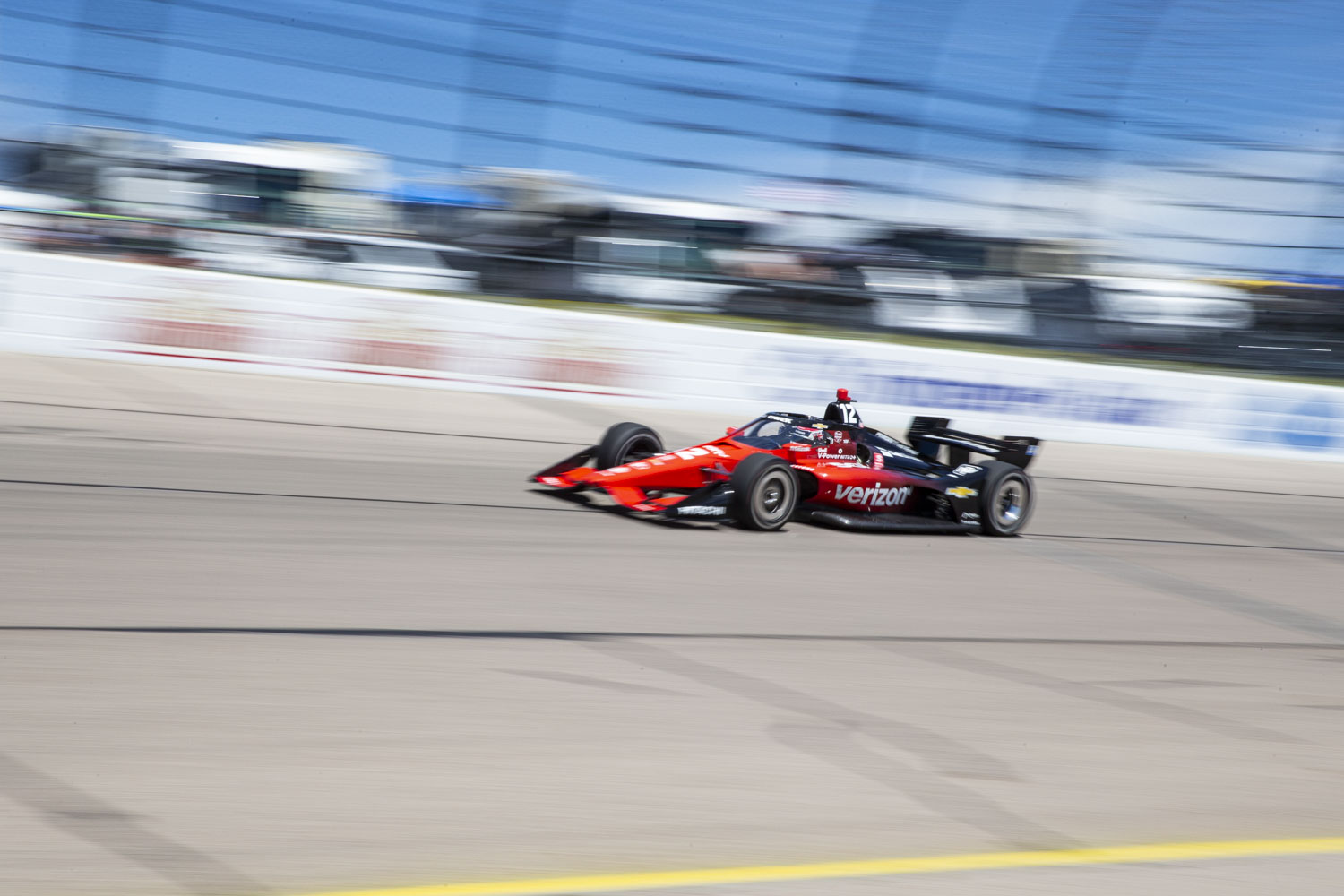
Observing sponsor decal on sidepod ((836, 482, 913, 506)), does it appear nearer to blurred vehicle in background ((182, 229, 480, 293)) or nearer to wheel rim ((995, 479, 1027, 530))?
wheel rim ((995, 479, 1027, 530))

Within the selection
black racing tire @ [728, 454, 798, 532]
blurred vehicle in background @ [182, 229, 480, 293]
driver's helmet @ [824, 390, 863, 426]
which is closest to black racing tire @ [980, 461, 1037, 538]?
driver's helmet @ [824, 390, 863, 426]

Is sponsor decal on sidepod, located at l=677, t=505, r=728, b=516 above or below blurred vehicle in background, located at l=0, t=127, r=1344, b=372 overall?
below

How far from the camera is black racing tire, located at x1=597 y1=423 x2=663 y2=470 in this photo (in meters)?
8.52

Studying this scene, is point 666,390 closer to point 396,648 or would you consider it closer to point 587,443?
point 587,443

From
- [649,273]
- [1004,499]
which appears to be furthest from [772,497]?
[649,273]

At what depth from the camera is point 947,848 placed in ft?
11.8

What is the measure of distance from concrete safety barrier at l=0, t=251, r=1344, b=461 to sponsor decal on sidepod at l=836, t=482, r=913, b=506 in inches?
223

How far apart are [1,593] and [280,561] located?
52.0 inches

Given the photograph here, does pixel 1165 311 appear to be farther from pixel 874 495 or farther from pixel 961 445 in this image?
pixel 874 495

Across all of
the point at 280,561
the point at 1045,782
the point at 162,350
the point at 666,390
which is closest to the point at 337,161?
the point at 162,350

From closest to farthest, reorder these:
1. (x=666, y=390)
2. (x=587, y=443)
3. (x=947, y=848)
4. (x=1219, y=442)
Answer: (x=947, y=848) < (x=587, y=443) < (x=666, y=390) < (x=1219, y=442)

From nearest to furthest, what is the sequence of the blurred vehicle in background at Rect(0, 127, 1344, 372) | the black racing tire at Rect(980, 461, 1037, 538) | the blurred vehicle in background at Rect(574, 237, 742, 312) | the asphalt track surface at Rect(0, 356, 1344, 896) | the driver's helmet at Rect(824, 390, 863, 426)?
the asphalt track surface at Rect(0, 356, 1344, 896) → the driver's helmet at Rect(824, 390, 863, 426) → the black racing tire at Rect(980, 461, 1037, 538) → the blurred vehicle in background at Rect(0, 127, 1344, 372) → the blurred vehicle in background at Rect(574, 237, 742, 312)

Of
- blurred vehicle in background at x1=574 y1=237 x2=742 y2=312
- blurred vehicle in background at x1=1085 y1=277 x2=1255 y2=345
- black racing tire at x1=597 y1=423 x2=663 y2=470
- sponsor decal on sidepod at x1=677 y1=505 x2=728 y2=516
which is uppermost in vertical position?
blurred vehicle in background at x1=1085 y1=277 x2=1255 y2=345

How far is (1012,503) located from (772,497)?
7.44 ft
